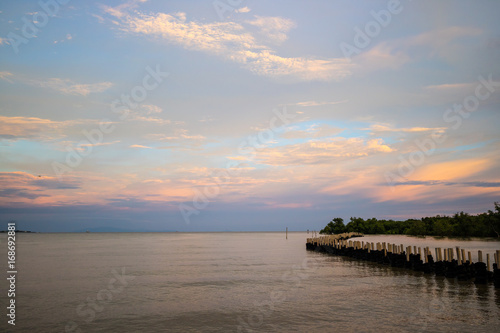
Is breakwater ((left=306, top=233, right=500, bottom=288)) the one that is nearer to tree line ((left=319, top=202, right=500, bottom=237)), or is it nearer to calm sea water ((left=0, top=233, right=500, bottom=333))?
calm sea water ((left=0, top=233, right=500, bottom=333))

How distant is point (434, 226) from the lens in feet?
303

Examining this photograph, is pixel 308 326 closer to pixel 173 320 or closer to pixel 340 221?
pixel 173 320

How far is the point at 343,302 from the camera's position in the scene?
58.9 feet

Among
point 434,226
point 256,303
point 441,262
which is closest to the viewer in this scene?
point 256,303
